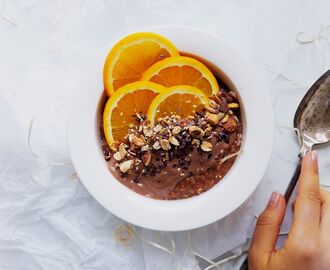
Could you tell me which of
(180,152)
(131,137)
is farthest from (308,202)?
(131,137)

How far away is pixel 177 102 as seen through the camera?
1177 millimetres

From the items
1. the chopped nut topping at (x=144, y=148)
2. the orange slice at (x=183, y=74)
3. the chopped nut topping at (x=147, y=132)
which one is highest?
the orange slice at (x=183, y=74)

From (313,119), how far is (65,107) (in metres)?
0.58

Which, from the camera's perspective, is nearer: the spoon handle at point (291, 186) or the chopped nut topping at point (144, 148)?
the chopped nut topping at point (144, 148)

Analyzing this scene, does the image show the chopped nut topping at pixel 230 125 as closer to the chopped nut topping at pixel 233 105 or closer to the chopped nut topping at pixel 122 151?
the chopped nut topping at pixel 233 105

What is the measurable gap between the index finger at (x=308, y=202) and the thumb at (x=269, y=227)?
41mm

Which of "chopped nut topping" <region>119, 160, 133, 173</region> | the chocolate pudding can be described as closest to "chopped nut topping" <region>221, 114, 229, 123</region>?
the chocolate pudding

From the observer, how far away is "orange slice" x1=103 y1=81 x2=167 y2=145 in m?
1.18

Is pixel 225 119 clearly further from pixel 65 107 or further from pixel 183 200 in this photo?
pixel 65 107

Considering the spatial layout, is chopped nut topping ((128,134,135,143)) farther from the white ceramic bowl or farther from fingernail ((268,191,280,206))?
fingernail ((268,191,280,206))

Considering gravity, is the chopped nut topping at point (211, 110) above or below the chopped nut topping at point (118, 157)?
above

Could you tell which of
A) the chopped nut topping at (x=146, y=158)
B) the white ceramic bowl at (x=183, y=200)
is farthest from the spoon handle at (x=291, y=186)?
the chopped nut topping at (x=146, y=158)

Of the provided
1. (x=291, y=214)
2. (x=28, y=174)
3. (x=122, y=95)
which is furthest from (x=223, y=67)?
(x=28, y=174)

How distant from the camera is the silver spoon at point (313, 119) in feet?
4.29
